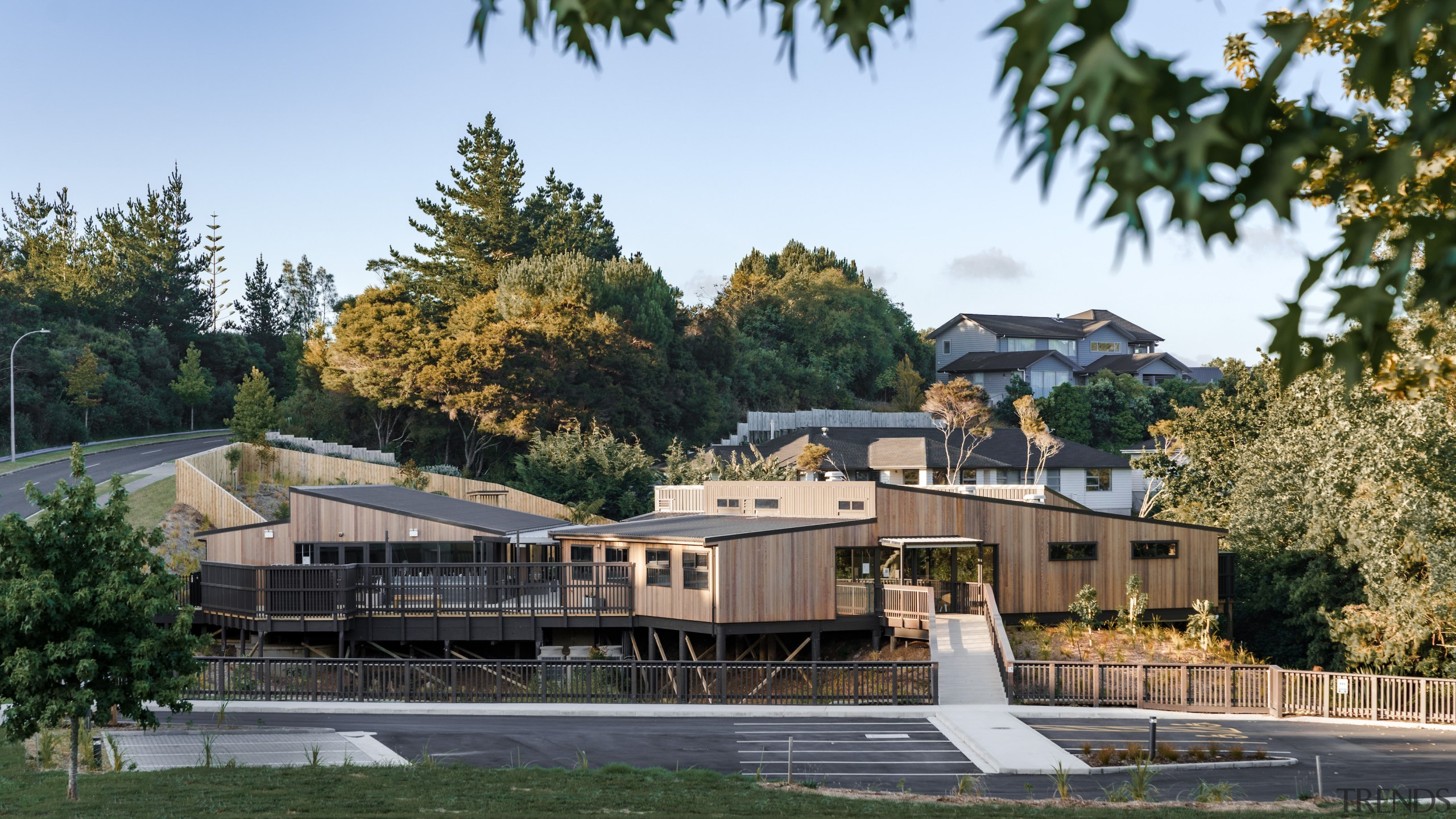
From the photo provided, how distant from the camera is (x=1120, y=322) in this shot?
116m

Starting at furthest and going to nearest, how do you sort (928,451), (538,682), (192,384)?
(192,384), (928,451), (538,682)

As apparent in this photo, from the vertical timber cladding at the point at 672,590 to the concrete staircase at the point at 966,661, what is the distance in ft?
17.9

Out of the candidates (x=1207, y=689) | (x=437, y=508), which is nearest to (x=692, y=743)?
(x=1207, y=689)

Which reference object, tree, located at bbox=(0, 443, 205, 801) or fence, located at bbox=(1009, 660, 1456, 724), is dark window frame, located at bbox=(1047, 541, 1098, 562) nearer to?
fence, located at bbox=(1009, 660, 1456, 724)

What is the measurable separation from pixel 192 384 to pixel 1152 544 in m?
69.6

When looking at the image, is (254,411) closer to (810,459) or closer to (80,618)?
(810,459)

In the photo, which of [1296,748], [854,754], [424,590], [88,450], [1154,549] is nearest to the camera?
[854,754]

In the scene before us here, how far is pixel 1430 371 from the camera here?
28.6ft

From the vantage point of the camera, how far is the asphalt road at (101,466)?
164ft

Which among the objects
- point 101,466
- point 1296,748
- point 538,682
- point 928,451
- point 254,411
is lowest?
point 1296,748

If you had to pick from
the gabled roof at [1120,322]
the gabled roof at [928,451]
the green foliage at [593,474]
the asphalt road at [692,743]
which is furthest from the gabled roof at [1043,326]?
the asphalt road at [692,743]

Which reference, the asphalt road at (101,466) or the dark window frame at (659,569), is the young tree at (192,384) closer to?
the asphalt road at (101,466)

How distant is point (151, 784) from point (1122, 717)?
1754 centimetres

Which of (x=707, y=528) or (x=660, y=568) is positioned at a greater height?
(x=707, y=528)
